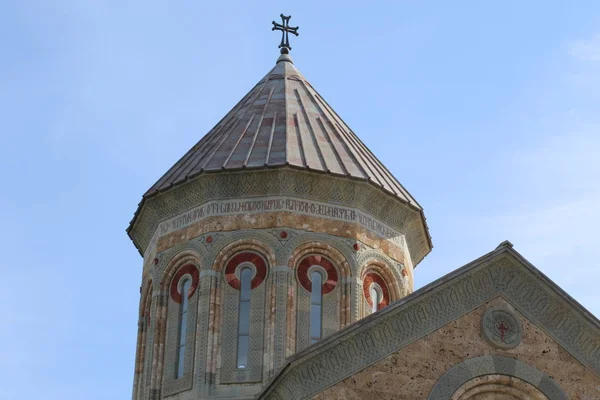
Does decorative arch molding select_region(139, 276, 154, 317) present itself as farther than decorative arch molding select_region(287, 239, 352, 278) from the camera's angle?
Yes

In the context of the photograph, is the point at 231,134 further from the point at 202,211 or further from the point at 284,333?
the point at 284,333

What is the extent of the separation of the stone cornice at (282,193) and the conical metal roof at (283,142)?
0.47 ft

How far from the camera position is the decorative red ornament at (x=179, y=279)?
2214cm

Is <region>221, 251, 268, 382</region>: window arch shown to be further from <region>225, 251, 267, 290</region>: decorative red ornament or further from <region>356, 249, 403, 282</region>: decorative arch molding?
<region>356, 249, 403, 282</region>: decorative arch molding

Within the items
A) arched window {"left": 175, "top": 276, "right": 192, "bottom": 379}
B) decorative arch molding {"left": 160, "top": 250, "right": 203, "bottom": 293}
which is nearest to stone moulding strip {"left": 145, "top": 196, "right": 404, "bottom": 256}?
decorative arch molding {"left": 160, "top": 250, "right": 203, "bottom": 293}

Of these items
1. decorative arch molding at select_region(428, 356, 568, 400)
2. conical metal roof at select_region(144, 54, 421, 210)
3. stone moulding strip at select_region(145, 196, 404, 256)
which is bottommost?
decorative arch molding at select_region(428, 356, 568, 400)

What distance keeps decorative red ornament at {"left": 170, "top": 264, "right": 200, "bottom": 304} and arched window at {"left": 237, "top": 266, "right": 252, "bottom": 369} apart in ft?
3.06

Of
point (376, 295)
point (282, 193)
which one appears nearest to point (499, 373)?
point (376, 295)

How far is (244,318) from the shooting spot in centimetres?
2148

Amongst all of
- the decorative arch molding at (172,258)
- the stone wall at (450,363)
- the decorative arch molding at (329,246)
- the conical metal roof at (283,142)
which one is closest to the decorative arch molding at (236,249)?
the decorative arch molding at (172,258)

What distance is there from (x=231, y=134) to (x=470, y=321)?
31.2 ft

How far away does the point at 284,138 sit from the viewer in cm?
2342

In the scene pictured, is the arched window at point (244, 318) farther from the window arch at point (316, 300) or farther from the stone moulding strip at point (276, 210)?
the stone moulding strip at point (276, 210)

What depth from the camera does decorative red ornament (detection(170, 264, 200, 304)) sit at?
2214cm
